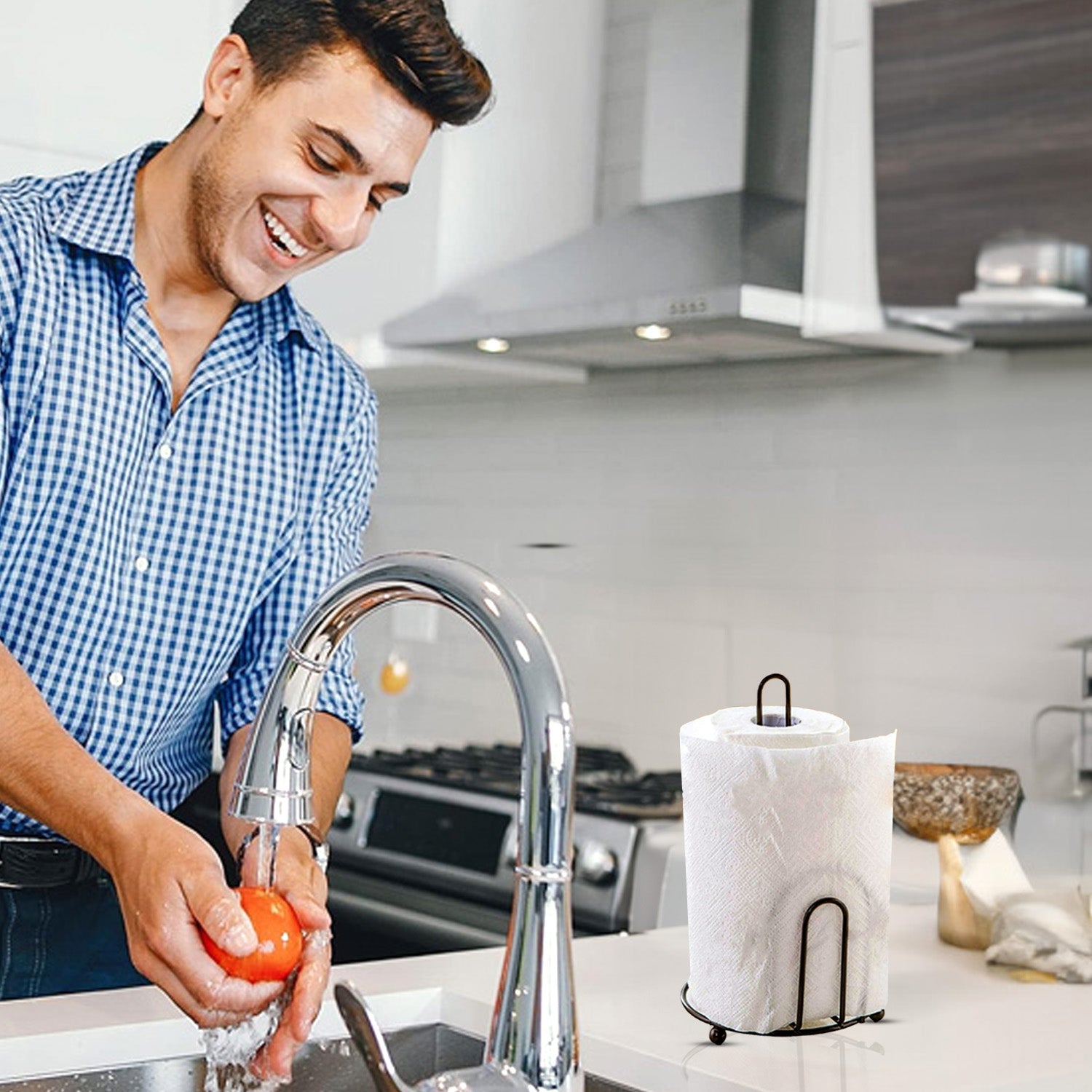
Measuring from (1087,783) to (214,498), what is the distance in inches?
53.2

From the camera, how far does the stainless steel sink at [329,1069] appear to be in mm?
1111

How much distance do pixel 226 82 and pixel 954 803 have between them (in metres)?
1.02

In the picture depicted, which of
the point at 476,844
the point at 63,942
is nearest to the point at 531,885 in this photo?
the point at 63,942

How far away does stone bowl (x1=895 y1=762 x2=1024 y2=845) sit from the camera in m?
1.71

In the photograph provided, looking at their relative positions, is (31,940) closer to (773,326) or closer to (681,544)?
(773,326)

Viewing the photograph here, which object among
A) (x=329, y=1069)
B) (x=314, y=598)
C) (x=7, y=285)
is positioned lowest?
(x=329, y=1069)

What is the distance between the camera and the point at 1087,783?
2410 millimetres

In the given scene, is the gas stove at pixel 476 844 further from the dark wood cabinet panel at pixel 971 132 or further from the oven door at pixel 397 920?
the dark wood cabinet panel at pixel 971 132

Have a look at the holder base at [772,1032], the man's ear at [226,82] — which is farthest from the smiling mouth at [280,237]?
the holder base at [772,1032]

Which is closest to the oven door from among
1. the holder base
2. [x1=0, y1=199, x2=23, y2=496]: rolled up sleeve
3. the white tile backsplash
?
the white tile backsplash

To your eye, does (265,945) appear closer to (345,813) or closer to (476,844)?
(476,844)

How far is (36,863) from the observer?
160 cm

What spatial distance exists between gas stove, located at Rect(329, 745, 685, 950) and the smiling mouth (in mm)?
979

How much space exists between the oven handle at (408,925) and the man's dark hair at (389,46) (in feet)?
3.94
